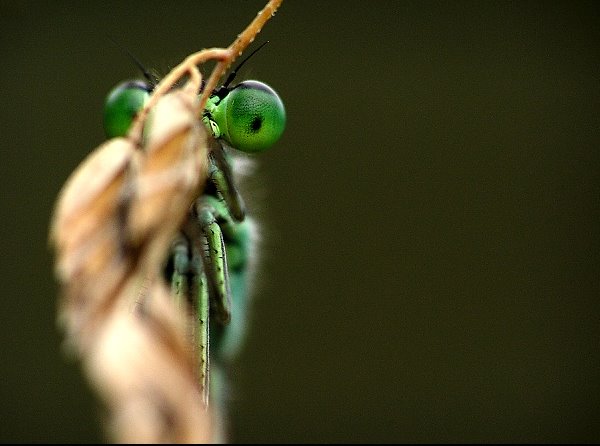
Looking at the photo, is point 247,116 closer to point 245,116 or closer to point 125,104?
point 245,116

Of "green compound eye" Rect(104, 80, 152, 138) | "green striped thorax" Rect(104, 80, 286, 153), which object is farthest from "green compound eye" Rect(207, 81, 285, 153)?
"green compound eye" Rect(104, 80, 152, 138)

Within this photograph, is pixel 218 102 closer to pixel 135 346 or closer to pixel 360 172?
pixel 135 346

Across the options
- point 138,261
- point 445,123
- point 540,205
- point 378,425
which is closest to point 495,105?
point 445,123

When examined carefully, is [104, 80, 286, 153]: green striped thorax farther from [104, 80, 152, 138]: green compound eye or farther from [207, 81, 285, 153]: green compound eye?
[104, 80, 152, 138]: green compound eye

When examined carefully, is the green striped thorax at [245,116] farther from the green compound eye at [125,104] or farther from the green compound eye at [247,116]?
the green compound eye at [125,104]

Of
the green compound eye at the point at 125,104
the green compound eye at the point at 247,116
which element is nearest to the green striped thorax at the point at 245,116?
the green compound eye at the point at 247,116

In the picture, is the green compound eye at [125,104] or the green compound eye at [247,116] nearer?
the green compound eye at [247,116]
